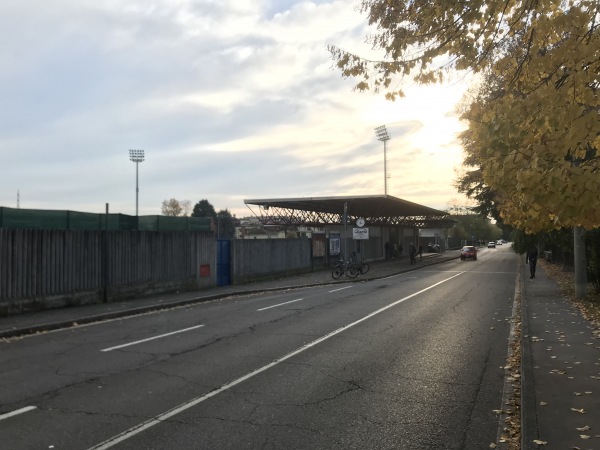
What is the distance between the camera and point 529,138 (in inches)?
242

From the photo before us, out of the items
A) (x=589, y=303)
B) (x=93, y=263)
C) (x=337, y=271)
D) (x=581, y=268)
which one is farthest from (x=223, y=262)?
(x=589, y=303)

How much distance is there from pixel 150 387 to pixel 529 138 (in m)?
5.93

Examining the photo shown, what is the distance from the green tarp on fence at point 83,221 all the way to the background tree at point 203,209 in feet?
324

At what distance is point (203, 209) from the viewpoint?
118 metres

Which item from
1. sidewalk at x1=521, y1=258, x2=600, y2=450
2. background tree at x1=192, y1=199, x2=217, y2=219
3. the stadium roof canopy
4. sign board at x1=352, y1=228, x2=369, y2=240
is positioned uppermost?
background tree at x1=192, y1=199, x2=217, y2=219

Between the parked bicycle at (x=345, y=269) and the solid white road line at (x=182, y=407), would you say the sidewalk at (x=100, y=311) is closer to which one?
the parked bicycle at (x=345, y=269)

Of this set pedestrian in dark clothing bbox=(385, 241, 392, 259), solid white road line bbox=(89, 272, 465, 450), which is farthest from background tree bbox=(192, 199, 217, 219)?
solid white road line bbox=(89, 272, 465, 450)

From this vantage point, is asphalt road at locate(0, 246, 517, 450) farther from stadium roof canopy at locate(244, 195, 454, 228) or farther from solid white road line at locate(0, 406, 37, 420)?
stadium roof canopy at locate(244, 195, 454, 228)

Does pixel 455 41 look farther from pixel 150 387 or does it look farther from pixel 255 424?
pixel 150 387

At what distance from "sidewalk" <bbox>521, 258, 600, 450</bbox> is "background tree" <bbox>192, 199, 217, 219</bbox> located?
360 feet

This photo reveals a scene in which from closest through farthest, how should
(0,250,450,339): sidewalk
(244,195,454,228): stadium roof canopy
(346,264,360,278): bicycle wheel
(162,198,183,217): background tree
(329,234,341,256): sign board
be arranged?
(0,250,450,339): sidewalk, (346,264,360,278): bicycle wheel, (329,234,341,256): sign board, (244,195,454,228): stadium roof canopy, (162,198,183,217): background tree

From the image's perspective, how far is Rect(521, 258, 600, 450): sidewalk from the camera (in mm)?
4551

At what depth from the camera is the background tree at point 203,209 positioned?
386ft

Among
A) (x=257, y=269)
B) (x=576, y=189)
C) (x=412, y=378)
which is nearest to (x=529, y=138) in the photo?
(x=576, y=189)
